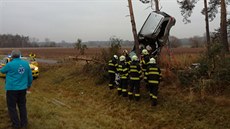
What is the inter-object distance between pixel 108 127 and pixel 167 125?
1.86 meters

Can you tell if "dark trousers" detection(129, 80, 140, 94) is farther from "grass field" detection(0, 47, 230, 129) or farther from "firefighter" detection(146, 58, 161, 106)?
"firefighter" detection(146, 58, 161, 106)

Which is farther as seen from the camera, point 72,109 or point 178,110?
point 72,109

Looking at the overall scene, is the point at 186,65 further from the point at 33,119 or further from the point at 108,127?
the point at 33,119

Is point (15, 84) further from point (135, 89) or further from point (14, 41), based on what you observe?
point (14, 41)

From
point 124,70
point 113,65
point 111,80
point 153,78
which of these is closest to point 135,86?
point 124,70

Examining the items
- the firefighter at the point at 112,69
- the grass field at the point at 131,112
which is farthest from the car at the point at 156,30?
the grass field at the point at 131,112

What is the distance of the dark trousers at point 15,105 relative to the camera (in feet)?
23.0

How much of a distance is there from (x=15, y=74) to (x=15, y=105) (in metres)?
0.77

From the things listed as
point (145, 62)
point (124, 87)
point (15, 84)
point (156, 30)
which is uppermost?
point (156, 30)

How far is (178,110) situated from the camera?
9820 mm

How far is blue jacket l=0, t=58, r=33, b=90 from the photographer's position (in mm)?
6980

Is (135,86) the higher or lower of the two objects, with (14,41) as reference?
lower

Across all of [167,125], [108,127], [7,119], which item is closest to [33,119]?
[7,119]

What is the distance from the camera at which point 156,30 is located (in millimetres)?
12992
